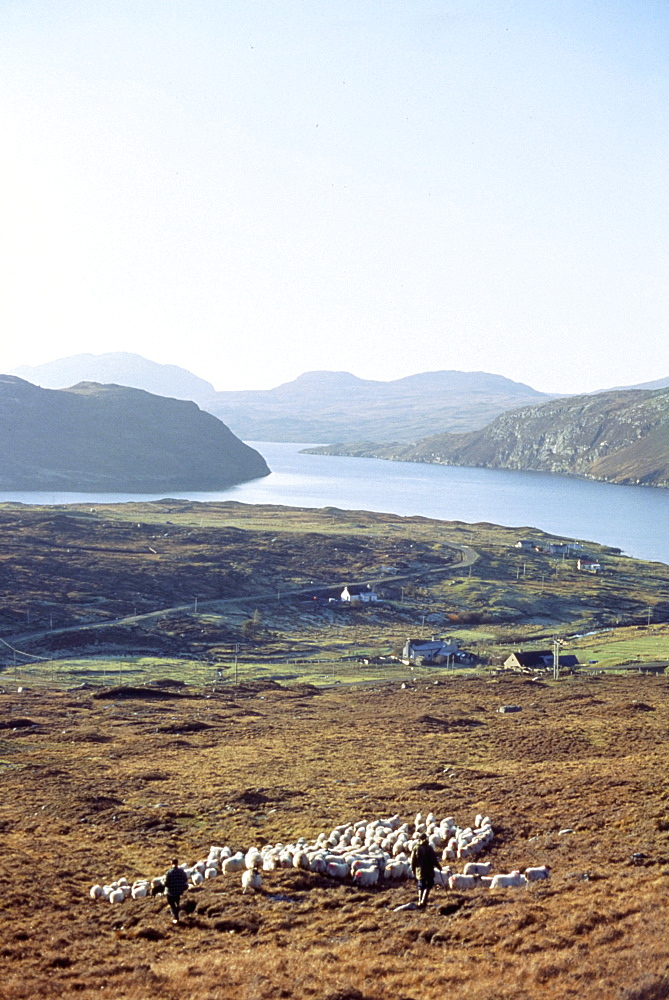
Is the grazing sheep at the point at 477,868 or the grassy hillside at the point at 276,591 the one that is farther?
the grassy hillside at the point at 276,591

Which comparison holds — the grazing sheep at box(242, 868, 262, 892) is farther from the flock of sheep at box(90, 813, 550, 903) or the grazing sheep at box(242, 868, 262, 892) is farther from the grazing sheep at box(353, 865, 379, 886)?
the grazing sheep at box(353, 865, 379, 886)

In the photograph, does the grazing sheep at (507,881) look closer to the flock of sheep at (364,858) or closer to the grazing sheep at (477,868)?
the flock of sheep at (364,858)

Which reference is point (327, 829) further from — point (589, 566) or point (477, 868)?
point (589, 566)

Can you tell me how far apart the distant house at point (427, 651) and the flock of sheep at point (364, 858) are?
175 feet

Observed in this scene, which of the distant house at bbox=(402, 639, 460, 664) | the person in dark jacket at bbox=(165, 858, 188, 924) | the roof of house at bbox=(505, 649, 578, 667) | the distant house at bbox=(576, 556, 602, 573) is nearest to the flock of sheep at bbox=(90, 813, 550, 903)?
the person in dark jacket at bbox=(165, 858, 188, 924)

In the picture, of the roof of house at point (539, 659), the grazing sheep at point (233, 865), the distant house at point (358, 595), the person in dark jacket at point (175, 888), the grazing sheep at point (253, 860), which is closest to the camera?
the person in dark jacket at point (175, 888)

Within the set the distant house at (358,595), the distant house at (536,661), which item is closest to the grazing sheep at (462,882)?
the distant house at (536,661)

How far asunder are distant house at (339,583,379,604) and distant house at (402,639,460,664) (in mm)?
26589

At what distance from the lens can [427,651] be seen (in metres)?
80.6

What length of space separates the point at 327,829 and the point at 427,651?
178 ft

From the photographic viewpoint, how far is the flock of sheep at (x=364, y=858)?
2166cm

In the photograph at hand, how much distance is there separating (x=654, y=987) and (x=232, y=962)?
7.86 meters

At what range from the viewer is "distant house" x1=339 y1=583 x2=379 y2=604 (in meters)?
109

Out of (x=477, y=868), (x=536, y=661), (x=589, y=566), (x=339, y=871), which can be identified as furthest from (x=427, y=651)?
(x=589, y=566)
